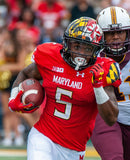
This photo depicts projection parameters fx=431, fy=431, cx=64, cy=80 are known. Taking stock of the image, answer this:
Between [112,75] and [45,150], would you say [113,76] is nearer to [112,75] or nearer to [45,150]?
[112,75]

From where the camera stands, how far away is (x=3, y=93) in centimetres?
730

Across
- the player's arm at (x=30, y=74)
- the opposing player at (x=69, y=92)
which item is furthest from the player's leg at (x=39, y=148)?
the player's arm at (x=30, y=74)

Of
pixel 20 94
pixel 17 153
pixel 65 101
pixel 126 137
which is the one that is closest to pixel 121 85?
pixel 126 137

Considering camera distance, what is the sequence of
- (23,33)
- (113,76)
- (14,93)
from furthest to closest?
(23,33) < (14,93) < (113,76)

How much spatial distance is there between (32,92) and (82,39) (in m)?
0.66

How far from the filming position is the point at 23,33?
7.04 meters

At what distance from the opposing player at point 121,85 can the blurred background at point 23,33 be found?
107 inches

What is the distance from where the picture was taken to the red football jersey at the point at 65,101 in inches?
145

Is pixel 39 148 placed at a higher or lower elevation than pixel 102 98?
lower

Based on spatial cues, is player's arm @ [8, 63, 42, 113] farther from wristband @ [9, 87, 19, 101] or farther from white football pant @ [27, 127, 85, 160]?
white football pant @ [27, 127, 85, 160]

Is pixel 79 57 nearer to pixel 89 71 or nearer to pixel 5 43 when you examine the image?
pixel 89 71

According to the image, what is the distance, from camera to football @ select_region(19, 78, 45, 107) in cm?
381

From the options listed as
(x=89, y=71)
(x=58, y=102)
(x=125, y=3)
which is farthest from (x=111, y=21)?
(x=125, y=3)

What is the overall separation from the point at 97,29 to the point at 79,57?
313mm
